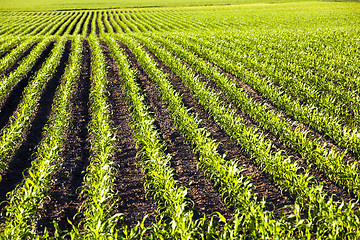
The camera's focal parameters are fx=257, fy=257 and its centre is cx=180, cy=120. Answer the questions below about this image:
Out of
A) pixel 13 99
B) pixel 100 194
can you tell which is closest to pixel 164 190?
pixel 100 194

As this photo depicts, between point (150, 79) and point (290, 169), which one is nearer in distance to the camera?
point (290, 169)

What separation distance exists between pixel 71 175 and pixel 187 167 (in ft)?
9.46

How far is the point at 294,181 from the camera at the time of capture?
198 inches

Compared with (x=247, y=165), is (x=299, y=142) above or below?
above

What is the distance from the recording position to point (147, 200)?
5555mm

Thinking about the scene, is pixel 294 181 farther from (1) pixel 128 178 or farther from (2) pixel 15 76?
(2) pixel 15 76

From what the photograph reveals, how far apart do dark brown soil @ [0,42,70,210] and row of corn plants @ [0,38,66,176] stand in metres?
0.16

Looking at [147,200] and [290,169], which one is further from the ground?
[290,169]

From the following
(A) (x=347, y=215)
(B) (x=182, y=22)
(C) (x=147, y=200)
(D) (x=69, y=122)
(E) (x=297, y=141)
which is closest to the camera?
(A) (x=347, y=215)

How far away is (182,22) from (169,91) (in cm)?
3055

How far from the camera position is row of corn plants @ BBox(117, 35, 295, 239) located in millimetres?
3939

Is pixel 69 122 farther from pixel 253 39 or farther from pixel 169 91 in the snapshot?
pixel 253 39

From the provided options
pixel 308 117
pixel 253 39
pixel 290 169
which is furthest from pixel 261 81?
pixel 253 39

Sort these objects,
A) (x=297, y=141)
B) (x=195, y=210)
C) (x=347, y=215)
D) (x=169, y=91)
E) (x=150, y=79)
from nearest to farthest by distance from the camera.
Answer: (x=347, y=215), (x=195, y=210), (x=297, y=141), (x=169, y=91), (x=150, y=79)
